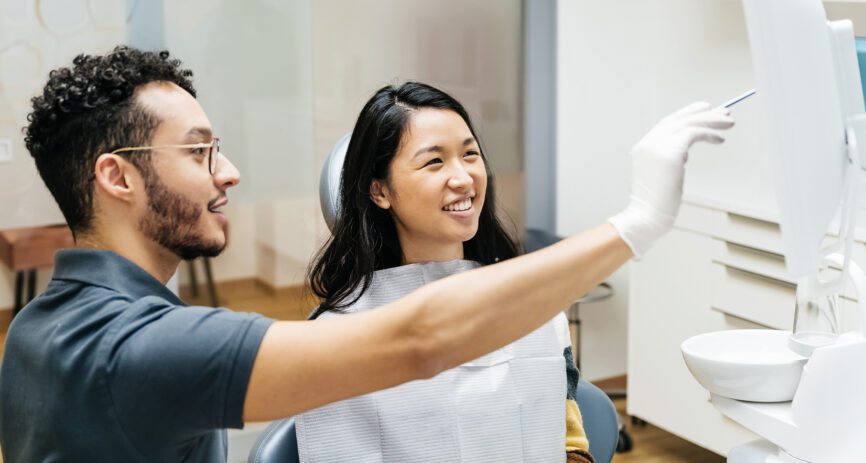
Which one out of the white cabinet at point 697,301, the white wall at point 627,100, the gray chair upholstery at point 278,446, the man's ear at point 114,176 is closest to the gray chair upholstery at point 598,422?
the gray chair upholstery at point 278,446

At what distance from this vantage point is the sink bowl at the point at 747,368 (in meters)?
1.30

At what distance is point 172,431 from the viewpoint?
1188 mm

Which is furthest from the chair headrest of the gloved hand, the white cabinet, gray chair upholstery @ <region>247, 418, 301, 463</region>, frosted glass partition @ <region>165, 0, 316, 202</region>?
the white cabinet

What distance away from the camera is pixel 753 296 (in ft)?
9.07

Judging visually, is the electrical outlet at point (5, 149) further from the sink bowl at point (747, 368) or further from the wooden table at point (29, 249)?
the sink bowl at point (747, 368)

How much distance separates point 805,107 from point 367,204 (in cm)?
83

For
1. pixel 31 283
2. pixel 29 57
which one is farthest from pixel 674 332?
pixel 29 57

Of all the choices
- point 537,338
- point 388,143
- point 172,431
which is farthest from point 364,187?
point 172,431

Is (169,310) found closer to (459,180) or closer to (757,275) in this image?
(459,180)

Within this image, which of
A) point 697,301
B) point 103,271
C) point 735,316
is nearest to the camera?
point 103,271

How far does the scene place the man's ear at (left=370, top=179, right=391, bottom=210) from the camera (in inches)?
70.2

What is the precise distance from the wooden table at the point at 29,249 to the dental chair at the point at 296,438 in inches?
48.5

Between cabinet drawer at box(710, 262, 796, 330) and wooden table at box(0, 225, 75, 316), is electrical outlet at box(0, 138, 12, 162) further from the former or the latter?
cabinet drawer at box(710, 262, 796, 330)

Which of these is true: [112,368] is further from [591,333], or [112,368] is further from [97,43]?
[591,333]
